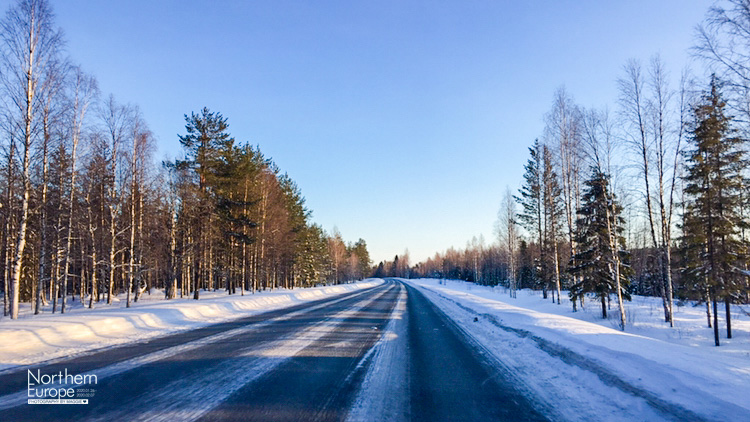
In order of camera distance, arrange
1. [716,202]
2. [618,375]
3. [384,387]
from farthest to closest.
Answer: [716,202]
[618,375]
[384,387]

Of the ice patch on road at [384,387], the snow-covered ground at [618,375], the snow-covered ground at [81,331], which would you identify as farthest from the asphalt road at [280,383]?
the snow-covered ground at [81,331]

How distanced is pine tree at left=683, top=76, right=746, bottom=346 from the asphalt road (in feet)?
53.5

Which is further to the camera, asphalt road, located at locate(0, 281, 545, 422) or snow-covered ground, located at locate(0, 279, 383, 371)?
snow-covered ground, located at locate(0, 279, 383, 371)

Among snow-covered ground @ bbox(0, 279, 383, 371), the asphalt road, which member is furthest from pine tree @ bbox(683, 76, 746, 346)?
snow-covered ground @ bbox(0, 279, 383, 371)

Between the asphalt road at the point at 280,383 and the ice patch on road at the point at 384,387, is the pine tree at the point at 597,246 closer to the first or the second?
the asphalt road at the point at 280,383

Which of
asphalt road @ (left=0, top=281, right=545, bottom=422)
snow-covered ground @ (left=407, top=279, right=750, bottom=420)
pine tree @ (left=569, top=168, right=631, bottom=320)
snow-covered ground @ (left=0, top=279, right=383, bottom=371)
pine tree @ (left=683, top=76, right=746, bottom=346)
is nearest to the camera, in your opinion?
asphalt road @ (left=0, top=281, right=545, bottom=422)

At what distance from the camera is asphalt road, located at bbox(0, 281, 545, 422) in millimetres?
4488

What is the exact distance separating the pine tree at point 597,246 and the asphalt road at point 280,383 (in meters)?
15.9

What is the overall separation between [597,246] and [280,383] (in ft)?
73.5

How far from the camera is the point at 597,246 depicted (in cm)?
2261

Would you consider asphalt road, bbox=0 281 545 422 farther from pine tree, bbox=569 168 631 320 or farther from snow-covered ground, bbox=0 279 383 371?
pine tree, bbox=569 168 631 320

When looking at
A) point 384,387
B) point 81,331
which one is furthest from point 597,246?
point 81,331

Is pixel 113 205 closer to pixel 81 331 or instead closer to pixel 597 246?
pixel 81 331

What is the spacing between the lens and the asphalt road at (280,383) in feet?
14.7
